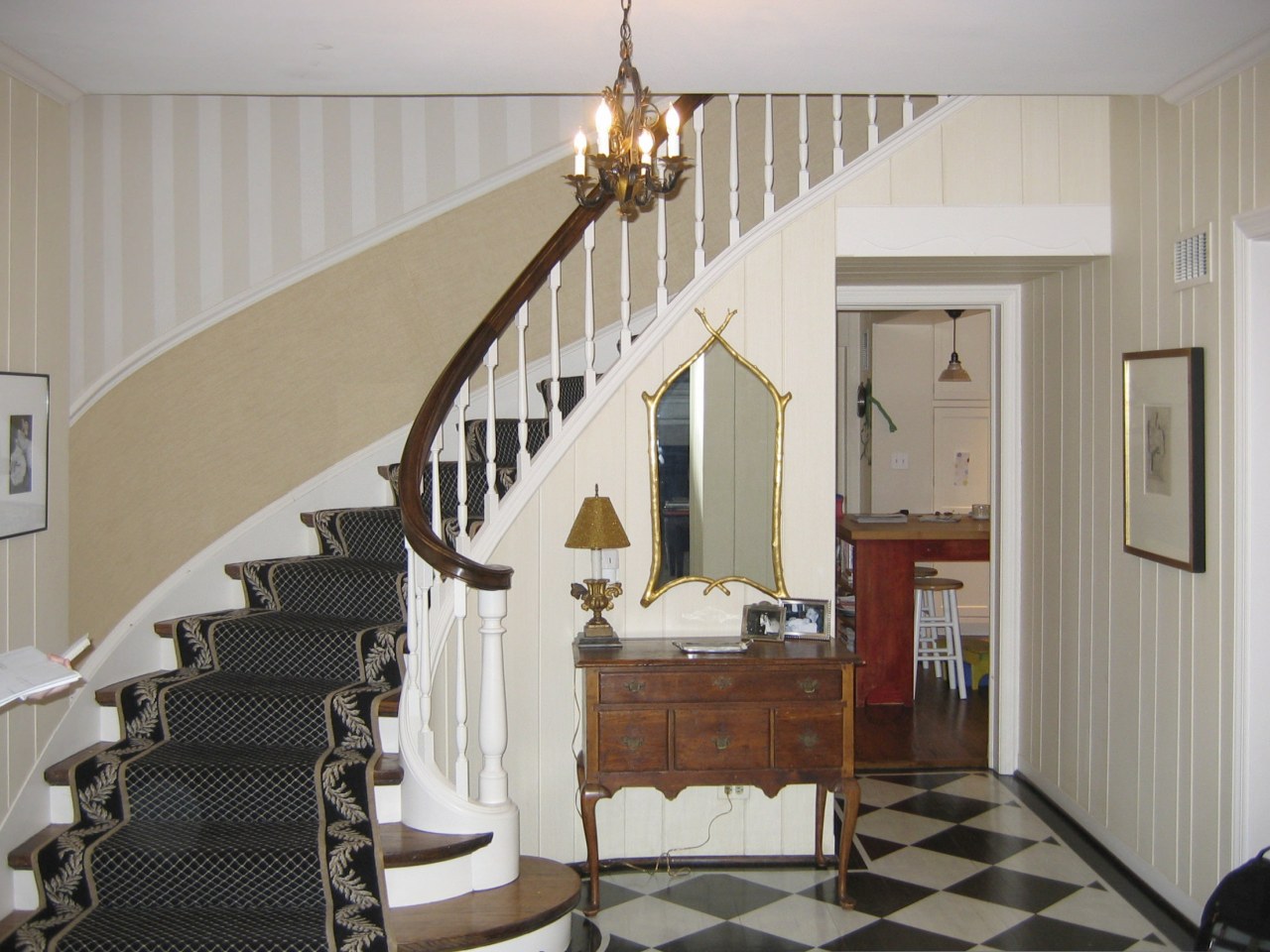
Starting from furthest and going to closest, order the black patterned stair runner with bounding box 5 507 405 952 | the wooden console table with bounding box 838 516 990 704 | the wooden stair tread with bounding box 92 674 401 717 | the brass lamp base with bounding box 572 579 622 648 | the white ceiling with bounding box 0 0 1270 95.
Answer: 1. the wooden console table with bounding box 838 516 990 704
2. the brass lamp base with bounding box 572 579 622 648
3. the wooden stair tread with bounding box 92 674 401 717
4. the black patterned stair runner with bounding box 5 507 405 952
5. the white ceiling with bounding box 0 0 1270 95

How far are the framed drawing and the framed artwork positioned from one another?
11.5 ft

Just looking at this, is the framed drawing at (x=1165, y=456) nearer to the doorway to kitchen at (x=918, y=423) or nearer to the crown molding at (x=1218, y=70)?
the crown molding at (x=1218, y=70)

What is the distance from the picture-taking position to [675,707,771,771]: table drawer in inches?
155

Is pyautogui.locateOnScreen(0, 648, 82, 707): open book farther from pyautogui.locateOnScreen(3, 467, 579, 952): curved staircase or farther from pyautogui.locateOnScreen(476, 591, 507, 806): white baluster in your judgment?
pyautogui.locateOnScreen(476, 591, 507, 806): white baluster

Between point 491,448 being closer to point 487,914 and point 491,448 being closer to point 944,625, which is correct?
point 487,914

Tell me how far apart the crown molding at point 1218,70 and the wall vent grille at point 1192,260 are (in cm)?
44

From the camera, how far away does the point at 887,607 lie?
6.68 m

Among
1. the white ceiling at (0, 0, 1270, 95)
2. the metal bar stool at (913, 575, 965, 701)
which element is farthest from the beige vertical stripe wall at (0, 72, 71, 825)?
the metal bar stool at (913, 575, 965, 701)

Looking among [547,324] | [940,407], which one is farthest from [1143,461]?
[940,407]

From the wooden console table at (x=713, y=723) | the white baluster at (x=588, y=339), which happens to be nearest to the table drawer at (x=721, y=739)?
the wooden console table at (x=713, y=723)

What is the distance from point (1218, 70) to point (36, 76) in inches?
138

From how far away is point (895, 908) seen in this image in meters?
3.95

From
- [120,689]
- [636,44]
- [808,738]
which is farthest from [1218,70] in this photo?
[120,689]

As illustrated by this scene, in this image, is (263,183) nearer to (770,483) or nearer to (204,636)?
(204,636)
